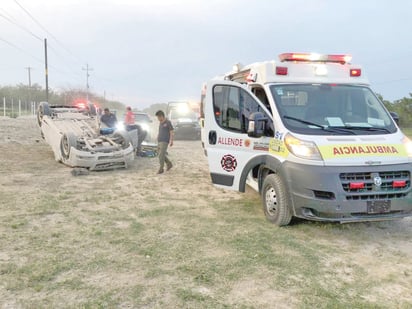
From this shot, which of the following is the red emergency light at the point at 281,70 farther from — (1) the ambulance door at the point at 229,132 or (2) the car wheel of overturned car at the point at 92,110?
(2) the car wheel of overturned car at the point at 92,110

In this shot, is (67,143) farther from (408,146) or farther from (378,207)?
(408,146)

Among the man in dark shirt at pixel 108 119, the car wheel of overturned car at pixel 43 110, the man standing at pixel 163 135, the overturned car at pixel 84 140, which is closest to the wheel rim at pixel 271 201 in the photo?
the man standing at pixel 163 135

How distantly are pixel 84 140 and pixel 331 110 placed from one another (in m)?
6.91

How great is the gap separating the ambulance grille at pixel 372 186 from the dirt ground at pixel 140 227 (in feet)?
2.14

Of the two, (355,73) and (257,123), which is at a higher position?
(355,73)

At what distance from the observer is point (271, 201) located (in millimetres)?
5371

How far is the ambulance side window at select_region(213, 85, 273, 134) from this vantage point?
583 cm

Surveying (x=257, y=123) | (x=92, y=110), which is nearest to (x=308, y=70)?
(x=257, y=123)

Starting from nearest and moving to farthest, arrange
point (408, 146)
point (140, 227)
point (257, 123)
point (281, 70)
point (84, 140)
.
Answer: point (408, 146) < point (140, 227) < point (257, 123) < point (281, 70) < point (84, 140)

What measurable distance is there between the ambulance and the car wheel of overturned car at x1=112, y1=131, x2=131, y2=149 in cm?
426

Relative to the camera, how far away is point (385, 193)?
457 cm

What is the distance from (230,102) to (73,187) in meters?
3.77

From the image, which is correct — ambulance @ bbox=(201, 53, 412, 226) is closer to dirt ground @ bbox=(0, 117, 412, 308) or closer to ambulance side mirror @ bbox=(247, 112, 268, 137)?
ambulance side mirror @ bbox=(247, 112, 268, 137)

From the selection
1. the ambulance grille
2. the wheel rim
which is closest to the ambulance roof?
the wheel rim
